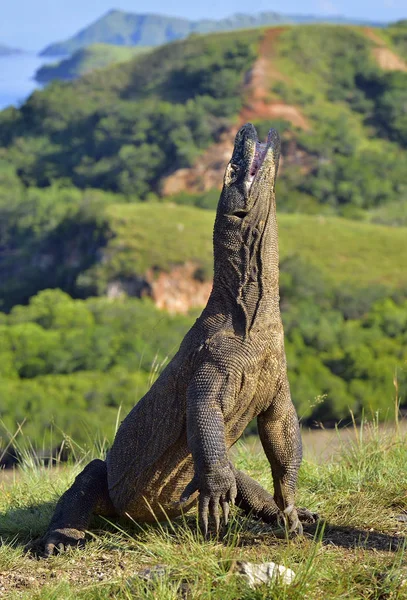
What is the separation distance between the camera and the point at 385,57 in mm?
90875

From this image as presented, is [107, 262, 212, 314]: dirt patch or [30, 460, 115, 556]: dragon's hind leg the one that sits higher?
[30, 460, 115, 556]: dragon's hind leg

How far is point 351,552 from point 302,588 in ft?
2.11

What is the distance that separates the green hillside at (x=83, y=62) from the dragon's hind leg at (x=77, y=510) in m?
116

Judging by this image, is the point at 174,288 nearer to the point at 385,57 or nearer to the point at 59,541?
the point at 59,541

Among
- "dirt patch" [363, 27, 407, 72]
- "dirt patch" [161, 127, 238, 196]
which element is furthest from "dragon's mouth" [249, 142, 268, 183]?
"dirt patch" [363, 27, 407, 72]

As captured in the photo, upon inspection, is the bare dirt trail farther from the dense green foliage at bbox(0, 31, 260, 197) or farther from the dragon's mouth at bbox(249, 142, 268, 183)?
the dragon's mouth at bbox(249, 142, 268, 183)

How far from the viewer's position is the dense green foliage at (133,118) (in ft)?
250

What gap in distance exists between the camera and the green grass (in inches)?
1850

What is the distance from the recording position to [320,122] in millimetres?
75688

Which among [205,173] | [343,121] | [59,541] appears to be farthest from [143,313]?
[343,121]

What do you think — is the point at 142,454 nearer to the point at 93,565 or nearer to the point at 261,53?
the point at 93,565

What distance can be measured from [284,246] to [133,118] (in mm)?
37530

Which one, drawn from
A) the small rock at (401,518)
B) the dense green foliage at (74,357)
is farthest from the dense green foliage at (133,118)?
the small rock at (401,518)

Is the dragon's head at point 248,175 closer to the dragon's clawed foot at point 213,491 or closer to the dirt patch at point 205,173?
the dragon's clawed foot at point 213,491
